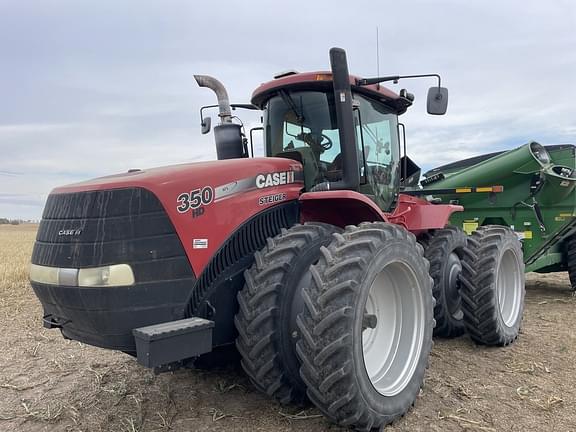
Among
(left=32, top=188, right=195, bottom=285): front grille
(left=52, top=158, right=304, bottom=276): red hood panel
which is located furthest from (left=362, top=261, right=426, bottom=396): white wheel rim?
(left=32, top=188, right=195, bottom=285): front grille

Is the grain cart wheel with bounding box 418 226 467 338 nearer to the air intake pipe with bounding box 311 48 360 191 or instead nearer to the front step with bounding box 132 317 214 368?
the air intake pipe with bounding box 311 48 360 191

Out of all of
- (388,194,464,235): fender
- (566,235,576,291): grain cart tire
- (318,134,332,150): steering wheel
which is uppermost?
(318,134,332,150): steering wheel

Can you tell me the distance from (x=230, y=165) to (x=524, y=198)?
6504 millimetres

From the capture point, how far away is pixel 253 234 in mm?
3512

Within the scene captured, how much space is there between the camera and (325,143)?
13.5 ft

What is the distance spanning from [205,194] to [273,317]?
87cm

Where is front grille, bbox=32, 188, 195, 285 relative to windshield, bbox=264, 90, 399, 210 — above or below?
below

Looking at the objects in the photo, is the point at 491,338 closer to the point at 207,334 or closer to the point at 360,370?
the point at 360,370

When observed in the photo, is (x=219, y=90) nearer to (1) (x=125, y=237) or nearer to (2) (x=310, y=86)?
(2) (x=310, y=86)

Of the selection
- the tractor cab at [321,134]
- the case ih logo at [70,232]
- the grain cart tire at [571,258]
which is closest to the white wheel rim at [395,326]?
the tractor cab at [321,134]

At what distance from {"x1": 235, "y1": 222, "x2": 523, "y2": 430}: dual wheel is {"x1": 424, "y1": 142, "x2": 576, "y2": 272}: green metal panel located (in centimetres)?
531

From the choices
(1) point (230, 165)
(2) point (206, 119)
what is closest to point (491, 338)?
(1) point (230, 165)

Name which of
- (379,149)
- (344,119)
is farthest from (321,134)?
(379,149)

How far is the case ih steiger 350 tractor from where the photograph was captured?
2896 millimetres
